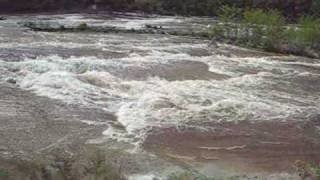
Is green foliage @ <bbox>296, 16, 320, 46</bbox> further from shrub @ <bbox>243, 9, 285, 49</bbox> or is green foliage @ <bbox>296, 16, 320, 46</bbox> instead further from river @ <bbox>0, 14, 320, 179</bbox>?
river @ <bbox>0, 14, 320, 179</bbox>

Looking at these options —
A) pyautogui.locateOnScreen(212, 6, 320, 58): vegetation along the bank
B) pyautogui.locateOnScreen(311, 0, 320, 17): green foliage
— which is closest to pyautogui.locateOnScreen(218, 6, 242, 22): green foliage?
pyautogui.locateOnScreen(212, 6, 320, 58): vegetation along the bank

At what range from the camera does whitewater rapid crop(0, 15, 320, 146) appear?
1102 centimetres

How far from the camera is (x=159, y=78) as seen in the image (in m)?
14.2

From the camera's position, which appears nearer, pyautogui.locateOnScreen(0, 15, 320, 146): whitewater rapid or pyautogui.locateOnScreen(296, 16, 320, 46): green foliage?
pyautogui.locateOnScreen(0, 15, 320, 146): whitewater rapid

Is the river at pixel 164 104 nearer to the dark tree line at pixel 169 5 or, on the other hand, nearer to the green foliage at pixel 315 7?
the green foliage at pixel 315 7

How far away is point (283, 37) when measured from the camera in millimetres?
21031

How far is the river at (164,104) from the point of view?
8.70 metres

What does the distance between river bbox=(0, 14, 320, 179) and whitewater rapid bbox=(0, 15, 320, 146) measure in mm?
24

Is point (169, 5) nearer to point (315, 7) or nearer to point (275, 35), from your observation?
point (315, 7)

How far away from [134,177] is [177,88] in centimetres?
574

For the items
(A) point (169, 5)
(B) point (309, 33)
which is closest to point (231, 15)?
(B) point (309, 33)

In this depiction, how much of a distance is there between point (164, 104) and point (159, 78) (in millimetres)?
2883

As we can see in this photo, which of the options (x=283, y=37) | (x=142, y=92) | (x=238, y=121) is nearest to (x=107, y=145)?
(x=238, y=121)

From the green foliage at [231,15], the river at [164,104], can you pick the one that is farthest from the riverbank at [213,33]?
the river at [164,104]
